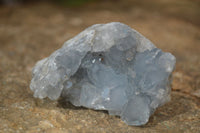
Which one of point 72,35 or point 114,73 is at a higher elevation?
point 72,35

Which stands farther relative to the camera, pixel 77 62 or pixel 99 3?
pixel 99 3

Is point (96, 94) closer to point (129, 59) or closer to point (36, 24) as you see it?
point (129, 59)

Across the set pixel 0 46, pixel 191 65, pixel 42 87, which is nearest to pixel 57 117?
pixel 42 87

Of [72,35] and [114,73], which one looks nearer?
[114,73]
